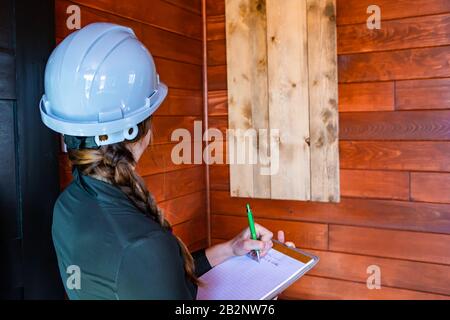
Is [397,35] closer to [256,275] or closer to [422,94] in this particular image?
[422,94]

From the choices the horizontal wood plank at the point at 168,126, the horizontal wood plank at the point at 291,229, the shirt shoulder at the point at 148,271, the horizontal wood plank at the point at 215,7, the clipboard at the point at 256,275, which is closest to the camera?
the shirt shoulder at the point at 148,271

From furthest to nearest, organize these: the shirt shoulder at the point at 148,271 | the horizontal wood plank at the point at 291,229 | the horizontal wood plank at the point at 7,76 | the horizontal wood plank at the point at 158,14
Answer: the horizontal wood plank at the point at 291,229 → the horizontal wood plank at the point at 158,14 → the horizontal wood plank at the point at 7,76 → the shirt shoulder at the point at 148,271

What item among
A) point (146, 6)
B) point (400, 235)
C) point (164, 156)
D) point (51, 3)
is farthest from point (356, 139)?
point (51, 3)

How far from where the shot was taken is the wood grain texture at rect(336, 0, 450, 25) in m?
1.51

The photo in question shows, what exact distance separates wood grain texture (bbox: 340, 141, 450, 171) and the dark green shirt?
3.86 ft

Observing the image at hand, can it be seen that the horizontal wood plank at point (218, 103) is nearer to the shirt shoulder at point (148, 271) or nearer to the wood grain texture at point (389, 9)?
the wood grain texture at point (389, 9)

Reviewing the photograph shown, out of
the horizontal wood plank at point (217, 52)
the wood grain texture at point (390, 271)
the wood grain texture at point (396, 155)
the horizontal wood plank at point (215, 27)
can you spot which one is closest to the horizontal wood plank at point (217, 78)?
the horizontal wood plank at point (217, 52)

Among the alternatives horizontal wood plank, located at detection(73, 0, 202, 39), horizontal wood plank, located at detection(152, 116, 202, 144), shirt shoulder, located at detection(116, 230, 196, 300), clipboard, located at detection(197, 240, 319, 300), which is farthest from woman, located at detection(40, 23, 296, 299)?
horizontal wood plank, located at detection(152, 116, 202, 144)

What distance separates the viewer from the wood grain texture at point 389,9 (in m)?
1.51

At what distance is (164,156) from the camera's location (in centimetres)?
173

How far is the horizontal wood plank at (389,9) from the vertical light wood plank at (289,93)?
16cm

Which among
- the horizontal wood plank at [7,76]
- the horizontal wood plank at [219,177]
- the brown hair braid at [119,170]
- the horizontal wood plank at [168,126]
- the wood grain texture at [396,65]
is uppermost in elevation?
the wood grain texture at [396,65]

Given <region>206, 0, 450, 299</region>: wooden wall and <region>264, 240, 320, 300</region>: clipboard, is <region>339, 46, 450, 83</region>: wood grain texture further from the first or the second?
<region>264, 240, 320, 300</region>: clipboard
